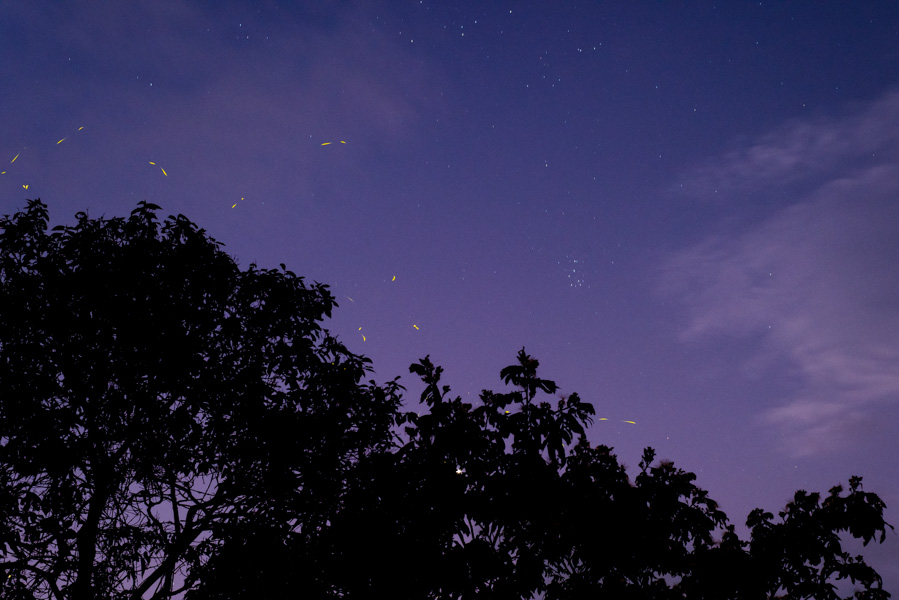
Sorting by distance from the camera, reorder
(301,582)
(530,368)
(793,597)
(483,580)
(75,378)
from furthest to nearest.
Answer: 1. (75,378)
2. (793,597)
3. (301,582)
4. (530,368)
5. (483,580)

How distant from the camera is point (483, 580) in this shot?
7004 millimetres

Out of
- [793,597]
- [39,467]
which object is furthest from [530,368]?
[39,467]

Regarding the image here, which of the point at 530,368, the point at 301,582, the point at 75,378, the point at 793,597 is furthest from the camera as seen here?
the point at 75,378

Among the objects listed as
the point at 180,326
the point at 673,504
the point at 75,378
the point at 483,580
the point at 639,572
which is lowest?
the point at 483,580

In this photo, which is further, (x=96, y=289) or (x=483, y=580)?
(x=96, y=289)

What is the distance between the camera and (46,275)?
1223 centimetres

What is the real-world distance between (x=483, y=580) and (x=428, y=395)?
2101 millimetres

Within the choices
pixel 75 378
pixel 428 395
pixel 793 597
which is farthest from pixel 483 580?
pixel 75 378

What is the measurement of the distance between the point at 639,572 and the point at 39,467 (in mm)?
10017

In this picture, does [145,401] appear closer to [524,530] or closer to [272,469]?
[272,469]

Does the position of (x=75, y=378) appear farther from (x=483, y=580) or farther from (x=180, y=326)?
(x=483, y=580)

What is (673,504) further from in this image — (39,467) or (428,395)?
(39,467)

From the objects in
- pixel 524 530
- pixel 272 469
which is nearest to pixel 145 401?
pixel 272 469

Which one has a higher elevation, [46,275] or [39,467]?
[46,275]
